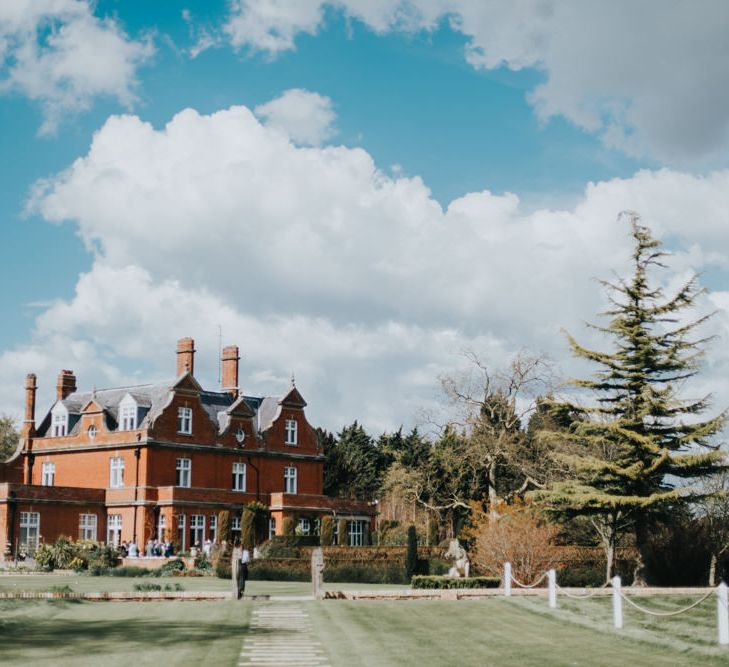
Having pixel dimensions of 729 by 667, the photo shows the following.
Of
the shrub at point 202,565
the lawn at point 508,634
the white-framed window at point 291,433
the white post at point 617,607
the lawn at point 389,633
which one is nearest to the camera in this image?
the lawn at point 389,633

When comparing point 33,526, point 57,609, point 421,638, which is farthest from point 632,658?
point 33,526

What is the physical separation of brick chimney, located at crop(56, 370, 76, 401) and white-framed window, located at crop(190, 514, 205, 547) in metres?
13.6

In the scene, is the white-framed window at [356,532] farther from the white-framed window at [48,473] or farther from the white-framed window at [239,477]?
the white-framed window at [48,473]

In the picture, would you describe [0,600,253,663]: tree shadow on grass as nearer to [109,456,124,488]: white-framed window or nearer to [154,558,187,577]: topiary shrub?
[154,558,187,577]: topiary shrub

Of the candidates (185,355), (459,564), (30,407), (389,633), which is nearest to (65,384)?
(30,407)

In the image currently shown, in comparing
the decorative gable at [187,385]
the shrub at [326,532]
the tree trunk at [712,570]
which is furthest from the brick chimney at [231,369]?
the tree trunk at [712,570]

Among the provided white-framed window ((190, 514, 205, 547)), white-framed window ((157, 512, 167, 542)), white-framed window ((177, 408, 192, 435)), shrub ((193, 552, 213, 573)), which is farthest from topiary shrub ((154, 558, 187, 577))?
white-framed window ((177, 408, 192, 435))

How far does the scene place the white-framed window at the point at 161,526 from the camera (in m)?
57.8

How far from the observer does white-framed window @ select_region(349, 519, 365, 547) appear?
6575cm

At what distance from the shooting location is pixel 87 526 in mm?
58719

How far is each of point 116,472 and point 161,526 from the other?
465cm

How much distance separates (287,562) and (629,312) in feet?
57.9

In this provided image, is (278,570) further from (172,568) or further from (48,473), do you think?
(48,473)

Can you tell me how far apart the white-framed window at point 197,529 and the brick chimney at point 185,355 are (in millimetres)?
9106
